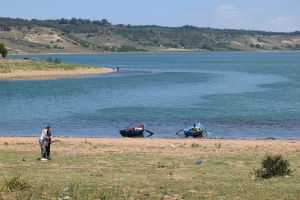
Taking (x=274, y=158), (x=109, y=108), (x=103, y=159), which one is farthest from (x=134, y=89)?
(x=274, y=158)

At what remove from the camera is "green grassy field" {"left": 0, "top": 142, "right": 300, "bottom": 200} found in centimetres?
1559

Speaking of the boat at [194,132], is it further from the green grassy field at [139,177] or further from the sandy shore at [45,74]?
the sandy shore at [45,74]

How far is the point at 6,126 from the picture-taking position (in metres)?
45.9

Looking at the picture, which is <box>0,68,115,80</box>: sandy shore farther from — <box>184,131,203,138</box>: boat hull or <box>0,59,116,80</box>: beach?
<box>184,131,203,138</box>: boat hull

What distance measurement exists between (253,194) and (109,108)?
45.0 metres

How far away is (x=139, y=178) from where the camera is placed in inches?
752

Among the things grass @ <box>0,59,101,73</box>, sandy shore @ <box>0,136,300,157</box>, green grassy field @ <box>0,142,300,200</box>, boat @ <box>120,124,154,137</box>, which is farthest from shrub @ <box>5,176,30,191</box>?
grass @ <box>0,59,101,73</box>

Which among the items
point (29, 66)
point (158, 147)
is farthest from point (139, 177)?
point (29, 66)

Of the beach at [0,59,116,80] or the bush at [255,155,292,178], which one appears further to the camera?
the beach at [0,59,116,80]

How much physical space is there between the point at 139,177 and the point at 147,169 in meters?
2.39

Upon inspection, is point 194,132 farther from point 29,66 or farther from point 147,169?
point 29,66

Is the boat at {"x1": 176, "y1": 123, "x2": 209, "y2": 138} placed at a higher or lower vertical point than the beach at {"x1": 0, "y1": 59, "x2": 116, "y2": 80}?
higher

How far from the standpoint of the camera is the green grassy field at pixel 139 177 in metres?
15.6

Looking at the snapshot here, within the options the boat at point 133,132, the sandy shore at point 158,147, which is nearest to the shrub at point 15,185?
the sandy shore at point 158,147
